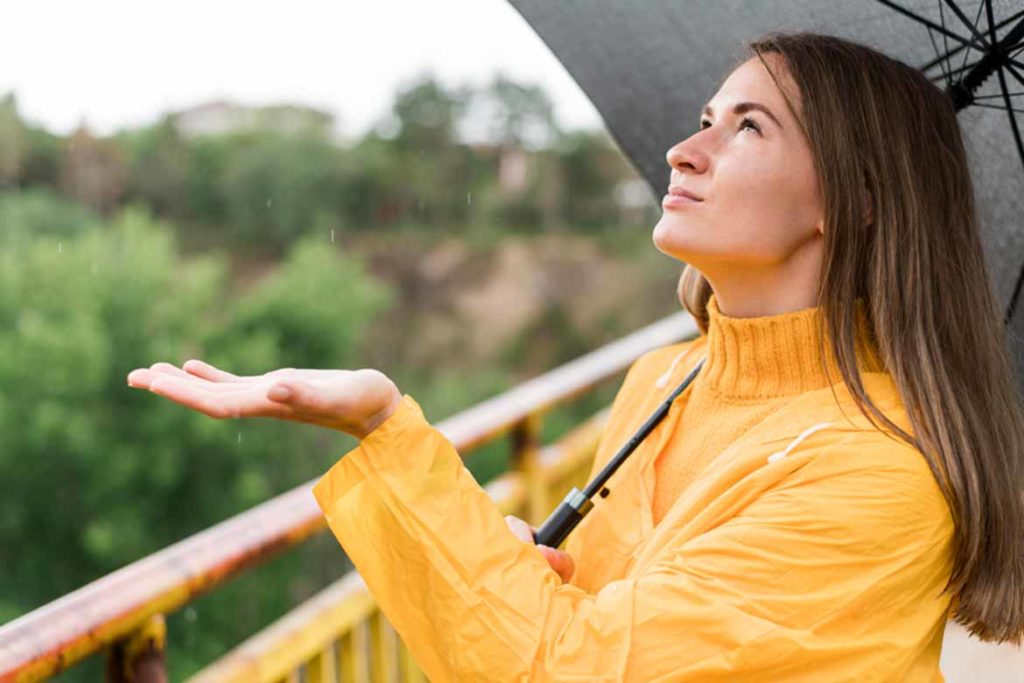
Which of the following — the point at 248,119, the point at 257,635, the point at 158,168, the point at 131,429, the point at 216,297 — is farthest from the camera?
the point at 248,119

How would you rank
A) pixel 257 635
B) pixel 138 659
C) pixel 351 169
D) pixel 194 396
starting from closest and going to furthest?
pixel 194 396 < pixel 138 659 < pixel 257 635 < pixel 351 169

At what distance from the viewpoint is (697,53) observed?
1.55m

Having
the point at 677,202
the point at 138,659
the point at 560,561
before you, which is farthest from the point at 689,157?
the point at 138,659

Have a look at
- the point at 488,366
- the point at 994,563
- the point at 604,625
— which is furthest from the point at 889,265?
the point at 488,366

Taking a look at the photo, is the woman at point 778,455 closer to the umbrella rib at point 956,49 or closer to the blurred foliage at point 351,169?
the umbrella rib at point 956,49

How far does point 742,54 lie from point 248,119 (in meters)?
36.5

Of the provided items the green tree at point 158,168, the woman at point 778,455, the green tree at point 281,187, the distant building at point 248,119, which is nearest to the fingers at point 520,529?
the woman at point 778,455

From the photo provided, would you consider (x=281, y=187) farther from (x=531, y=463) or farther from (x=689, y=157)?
(x=689, y=157)

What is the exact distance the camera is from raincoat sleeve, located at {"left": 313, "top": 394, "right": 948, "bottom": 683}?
103 cm

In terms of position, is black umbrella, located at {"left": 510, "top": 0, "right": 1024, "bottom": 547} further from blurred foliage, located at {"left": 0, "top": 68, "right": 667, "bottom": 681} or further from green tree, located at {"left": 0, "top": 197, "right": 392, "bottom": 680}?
green tree, located at {"left": 0, "top": 197, "right": 392, "bottom": 680}

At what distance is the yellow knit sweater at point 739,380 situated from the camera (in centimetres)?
125

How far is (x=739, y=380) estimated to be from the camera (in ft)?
4.32

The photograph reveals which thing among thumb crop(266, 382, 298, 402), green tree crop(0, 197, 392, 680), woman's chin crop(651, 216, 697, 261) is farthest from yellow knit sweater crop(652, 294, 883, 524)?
green tree crop(0, 197, 392, 680)

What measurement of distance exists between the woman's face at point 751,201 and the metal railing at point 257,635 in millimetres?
566
